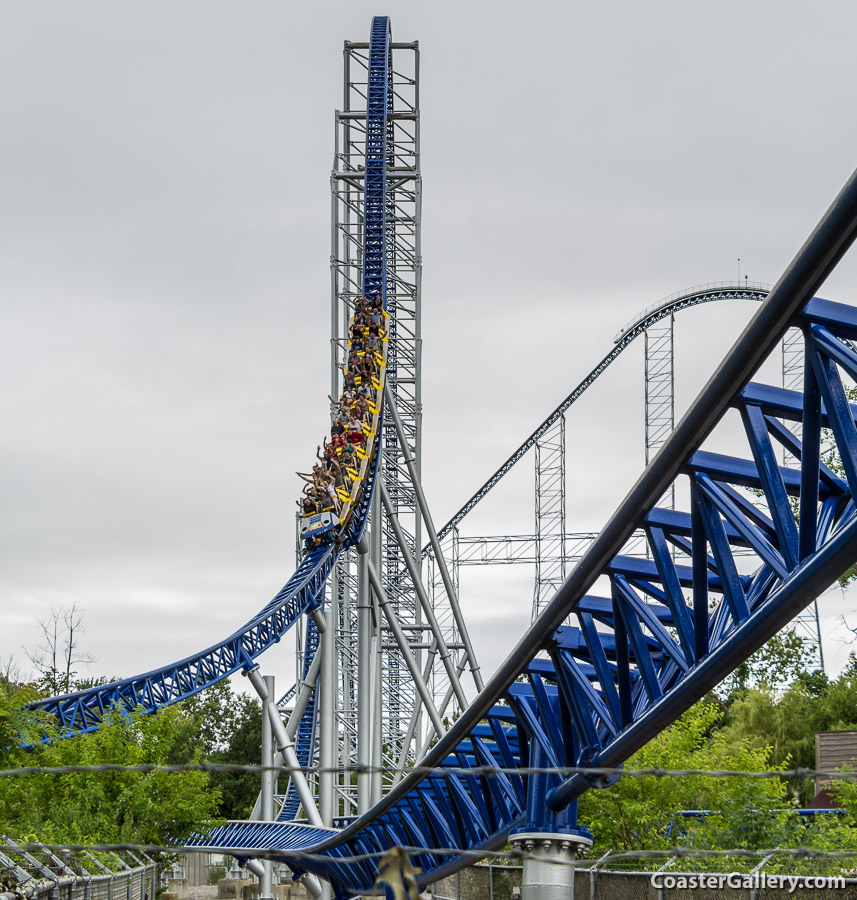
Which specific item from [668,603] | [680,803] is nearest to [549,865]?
[668,603]

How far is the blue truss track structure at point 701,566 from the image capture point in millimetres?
4090

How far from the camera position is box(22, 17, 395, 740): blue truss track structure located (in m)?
15.3

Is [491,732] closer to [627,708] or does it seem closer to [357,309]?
[627,708]

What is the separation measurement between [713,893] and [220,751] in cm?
4134

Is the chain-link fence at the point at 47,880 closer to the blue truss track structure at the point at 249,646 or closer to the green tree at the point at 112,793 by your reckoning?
the green tree at the point at 112,793

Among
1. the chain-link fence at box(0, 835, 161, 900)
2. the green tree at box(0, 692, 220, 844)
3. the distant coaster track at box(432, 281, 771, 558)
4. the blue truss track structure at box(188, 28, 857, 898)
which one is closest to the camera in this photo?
the blue truss track structure at box(188, 28, 857, 898)

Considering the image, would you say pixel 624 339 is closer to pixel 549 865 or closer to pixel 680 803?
pixel 680 803

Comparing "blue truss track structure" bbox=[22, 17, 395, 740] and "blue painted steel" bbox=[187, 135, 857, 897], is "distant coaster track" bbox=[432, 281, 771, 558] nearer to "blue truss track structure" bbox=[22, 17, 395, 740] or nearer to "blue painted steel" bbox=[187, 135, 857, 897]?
"blue truss track structure" bbox=[22, 17, 395, 740]

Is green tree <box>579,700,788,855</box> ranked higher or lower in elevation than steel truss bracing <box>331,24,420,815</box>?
lower

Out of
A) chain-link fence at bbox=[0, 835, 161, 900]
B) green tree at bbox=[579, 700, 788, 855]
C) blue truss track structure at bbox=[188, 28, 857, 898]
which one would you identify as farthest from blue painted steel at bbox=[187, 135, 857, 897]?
green tree at bbox=[579, 700, 788, 855]

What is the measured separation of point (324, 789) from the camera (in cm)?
1581

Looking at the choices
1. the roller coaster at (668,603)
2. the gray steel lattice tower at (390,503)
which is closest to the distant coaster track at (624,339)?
the gray steel lattice tower at (390,503)

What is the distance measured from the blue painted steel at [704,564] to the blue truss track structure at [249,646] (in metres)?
8.11

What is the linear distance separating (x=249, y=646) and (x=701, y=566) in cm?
1218
